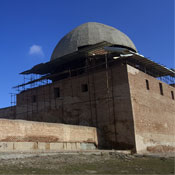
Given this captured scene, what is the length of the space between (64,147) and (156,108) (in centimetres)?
759

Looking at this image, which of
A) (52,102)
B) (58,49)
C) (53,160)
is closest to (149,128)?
(52,102)

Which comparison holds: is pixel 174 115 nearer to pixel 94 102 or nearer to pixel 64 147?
pixel 94 102

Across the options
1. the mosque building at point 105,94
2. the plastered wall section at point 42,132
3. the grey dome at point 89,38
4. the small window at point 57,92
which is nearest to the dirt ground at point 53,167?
the plastered wall section at point 42,132

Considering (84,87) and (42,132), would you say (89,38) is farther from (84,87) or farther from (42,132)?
(42,132)

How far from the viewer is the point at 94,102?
16.0 m

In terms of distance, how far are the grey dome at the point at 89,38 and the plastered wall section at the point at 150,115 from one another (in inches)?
182

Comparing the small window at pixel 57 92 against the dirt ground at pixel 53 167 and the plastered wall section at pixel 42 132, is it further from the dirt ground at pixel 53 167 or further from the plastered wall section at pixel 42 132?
the dirt ground at pixel 53 167

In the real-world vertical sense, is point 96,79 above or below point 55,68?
below

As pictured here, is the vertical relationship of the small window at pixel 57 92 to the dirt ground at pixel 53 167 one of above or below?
above

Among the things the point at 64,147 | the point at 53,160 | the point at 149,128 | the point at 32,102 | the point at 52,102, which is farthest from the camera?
the point at 32,102

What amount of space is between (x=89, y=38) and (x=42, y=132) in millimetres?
10110

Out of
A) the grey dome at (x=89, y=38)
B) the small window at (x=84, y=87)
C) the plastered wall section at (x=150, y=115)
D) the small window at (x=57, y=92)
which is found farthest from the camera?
the grey dome at (x=89, y=38)

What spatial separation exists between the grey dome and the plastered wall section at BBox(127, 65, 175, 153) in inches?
182

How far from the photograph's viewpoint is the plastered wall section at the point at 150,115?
1465 cm
